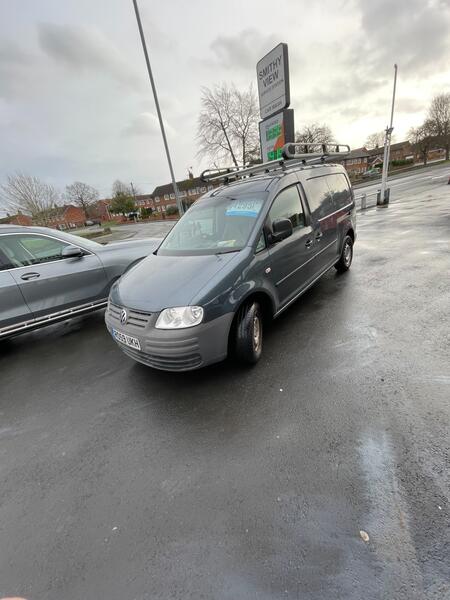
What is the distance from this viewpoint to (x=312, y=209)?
4.33m

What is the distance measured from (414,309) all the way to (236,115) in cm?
3517

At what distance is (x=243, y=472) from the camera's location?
209cm

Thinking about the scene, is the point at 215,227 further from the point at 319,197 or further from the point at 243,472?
the point at 243,472

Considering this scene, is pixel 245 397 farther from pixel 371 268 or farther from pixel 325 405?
pixel 371 268

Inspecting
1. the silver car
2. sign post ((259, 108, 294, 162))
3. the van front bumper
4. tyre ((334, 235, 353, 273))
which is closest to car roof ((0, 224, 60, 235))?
the silver car

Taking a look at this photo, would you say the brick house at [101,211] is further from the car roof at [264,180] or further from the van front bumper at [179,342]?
the van front bumper at [179,342]

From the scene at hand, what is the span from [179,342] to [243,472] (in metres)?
1.15

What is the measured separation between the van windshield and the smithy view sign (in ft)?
19.4

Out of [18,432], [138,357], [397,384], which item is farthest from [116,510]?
[397,384]

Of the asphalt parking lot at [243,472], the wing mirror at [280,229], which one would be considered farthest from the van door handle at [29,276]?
the wing mirror at [280,229]

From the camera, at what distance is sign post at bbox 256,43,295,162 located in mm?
7770

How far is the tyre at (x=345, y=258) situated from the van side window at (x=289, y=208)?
1861 mm

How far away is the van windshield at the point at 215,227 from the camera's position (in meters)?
3.38

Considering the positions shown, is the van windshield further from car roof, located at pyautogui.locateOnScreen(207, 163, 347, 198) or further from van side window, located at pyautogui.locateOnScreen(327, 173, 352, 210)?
van side window, located at pyautogui.locateOnScreen(327, 173, 352, 210)
